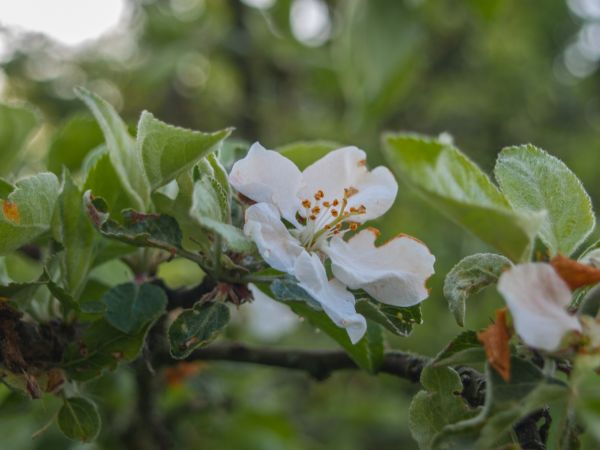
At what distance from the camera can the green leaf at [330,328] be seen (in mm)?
582

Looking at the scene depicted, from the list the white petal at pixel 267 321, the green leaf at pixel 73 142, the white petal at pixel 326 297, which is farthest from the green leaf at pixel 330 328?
the white petal at pixel 267 321

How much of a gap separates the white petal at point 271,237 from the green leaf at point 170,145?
6 cm

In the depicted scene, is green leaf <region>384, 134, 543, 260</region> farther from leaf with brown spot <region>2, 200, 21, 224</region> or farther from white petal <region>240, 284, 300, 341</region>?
white petal <region>240, 284, 300, 341</region>

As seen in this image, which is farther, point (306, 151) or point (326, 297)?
point (306, 151)

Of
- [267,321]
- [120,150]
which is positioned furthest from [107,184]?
[267,321]

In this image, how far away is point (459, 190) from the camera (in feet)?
1.61

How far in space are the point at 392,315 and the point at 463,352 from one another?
0.29 ft

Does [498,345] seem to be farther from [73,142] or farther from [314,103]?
[314,103]

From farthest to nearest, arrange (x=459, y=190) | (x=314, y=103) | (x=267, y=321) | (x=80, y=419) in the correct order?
1. (x=314, y=103)
2. (x=267, y=321)
3. (x=80, y=419)
4. (x=459, y=190)

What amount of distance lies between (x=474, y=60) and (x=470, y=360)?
313 cm

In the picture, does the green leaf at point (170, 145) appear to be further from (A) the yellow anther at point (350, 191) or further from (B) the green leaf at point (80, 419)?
(B) the green leaf at point (80, 419)

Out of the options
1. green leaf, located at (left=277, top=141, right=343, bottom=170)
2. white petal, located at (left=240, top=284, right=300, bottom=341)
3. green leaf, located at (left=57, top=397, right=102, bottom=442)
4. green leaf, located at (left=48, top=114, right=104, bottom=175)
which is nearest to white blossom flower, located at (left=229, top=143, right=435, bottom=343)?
green leaf, located at (left=277, top=141, right=343, bottom=170)

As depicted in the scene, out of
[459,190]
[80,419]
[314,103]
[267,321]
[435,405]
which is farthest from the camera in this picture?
[314,103]

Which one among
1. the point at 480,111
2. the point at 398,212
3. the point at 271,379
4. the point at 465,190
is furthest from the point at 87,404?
the point at 480,111
